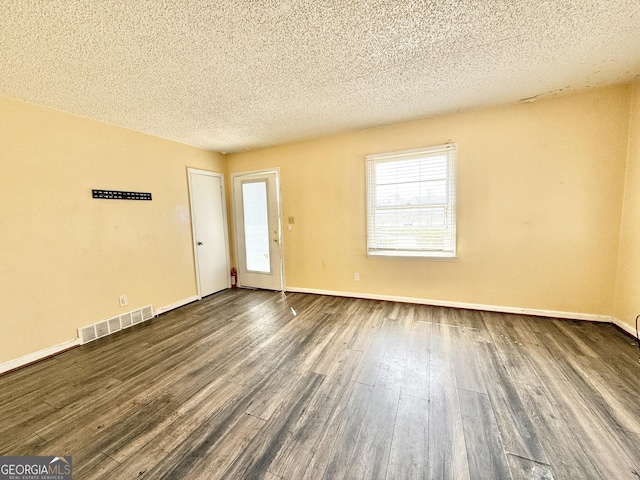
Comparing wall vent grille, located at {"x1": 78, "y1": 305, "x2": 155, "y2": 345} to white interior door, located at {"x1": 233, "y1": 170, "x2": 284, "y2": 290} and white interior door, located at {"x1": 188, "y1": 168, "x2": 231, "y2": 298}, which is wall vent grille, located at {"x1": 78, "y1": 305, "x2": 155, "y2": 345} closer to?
white interior door, located at {"x1": 188, "y1": 168, "x2": 231, "y2": 298}

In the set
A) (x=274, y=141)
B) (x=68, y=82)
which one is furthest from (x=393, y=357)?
(x=68, y=82)

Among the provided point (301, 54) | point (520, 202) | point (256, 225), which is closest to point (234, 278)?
point (256, 225)

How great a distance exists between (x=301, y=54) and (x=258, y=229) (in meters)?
3.14

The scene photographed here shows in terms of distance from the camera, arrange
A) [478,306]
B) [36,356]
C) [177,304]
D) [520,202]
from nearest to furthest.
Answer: [36,356] → [520,202] → [478,306] → [177,304]

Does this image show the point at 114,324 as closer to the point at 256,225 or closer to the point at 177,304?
the point at 177,304

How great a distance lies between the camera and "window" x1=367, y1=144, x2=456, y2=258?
10.8ft

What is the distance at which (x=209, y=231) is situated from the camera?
14.4 feet

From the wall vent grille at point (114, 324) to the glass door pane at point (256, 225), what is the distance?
1.79 meters

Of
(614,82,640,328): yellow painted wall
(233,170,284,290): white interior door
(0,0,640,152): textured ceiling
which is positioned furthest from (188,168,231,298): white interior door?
(614,82,640,328): yellow painted wall

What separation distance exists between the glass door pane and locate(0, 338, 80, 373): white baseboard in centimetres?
256

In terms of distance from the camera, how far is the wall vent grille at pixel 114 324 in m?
2.82

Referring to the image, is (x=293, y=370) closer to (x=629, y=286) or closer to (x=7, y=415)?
(x=7, y=415)

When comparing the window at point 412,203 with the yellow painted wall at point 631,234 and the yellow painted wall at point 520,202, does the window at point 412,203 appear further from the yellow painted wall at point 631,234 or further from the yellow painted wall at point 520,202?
the yellow painted wall at point 631,234

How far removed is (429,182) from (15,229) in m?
4.55
